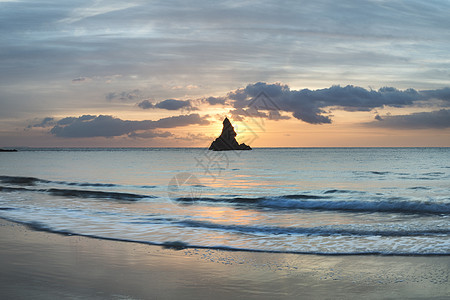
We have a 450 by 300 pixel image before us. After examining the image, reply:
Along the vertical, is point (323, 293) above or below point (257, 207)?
above

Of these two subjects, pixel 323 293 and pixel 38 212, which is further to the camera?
pixel 38 212

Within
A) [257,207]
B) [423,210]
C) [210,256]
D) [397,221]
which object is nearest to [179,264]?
[210,256]

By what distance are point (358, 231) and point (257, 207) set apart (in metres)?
8.08

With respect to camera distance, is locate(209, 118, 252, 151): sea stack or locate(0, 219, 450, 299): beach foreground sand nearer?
locate(0, 219, 450, 299): beach foreground sand

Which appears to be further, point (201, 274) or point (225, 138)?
point (225, 138)

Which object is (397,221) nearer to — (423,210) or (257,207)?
(423,210)

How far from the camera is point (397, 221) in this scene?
1447 cm

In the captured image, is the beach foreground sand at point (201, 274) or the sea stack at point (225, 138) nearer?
the beach foreground sand at point (201, 274)

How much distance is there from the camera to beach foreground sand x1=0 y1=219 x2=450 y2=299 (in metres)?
6.32

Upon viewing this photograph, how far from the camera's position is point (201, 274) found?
7.42 meters

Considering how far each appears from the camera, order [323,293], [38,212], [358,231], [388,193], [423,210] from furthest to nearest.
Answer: [388,193]
[423,210]
[38,212]
[358,231]
[323,293]

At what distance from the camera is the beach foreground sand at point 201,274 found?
6316mm

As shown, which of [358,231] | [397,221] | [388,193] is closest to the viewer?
[358,231]

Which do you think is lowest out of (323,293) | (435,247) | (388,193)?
(388,193)
